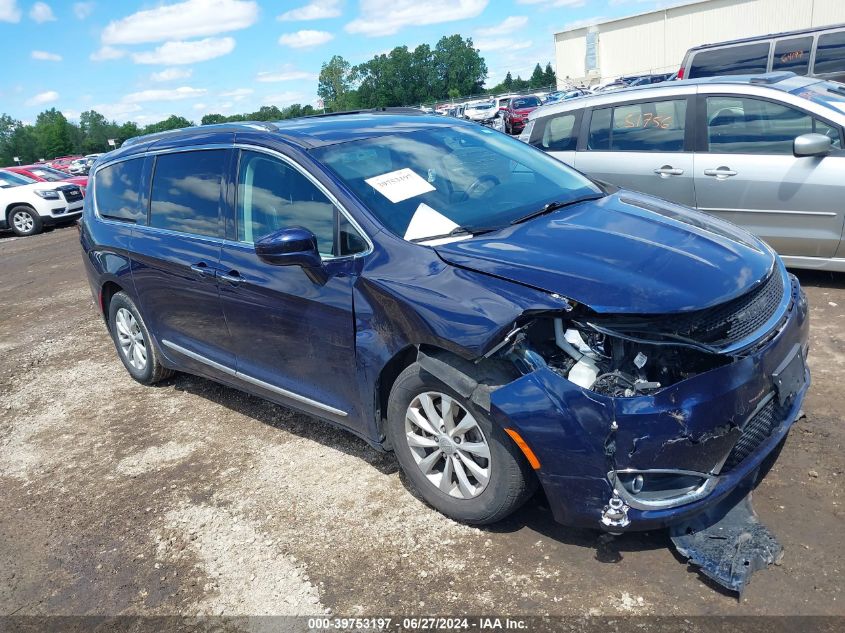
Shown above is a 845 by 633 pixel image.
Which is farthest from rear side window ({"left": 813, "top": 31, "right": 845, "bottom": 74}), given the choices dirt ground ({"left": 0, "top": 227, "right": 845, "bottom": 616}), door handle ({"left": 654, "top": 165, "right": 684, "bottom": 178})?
dirt ground ({"left": 0, "top": 227, "right": 845, "bottom": 616})

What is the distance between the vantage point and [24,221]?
55.9 ft

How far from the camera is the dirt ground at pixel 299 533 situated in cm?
281

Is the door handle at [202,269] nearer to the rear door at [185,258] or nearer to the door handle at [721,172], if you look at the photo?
the rear door at [185,258]

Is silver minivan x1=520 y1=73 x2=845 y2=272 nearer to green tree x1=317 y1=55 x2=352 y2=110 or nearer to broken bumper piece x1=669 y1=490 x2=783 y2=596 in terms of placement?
broken bumper piece x1=669 y1=490 x2=783 y2=596

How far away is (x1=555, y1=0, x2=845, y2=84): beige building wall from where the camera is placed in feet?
179

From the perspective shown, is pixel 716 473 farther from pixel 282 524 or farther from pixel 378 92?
pixel 378 92

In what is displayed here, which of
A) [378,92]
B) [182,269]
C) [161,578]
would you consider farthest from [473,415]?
[378,92]

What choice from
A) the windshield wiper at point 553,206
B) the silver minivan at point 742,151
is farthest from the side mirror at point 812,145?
the windshield wiper at point 553,206

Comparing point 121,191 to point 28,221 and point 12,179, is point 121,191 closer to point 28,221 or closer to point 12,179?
point 28,221

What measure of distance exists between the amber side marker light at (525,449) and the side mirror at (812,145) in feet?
13.1

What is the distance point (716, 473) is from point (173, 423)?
3575 mm

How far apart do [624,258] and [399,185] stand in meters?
1.21

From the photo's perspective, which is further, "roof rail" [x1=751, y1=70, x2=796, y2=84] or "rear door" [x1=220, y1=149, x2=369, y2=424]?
"roof rail" [x1=751, y1=70, x2=796, y2=84]

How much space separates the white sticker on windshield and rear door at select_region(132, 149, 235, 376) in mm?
1068
